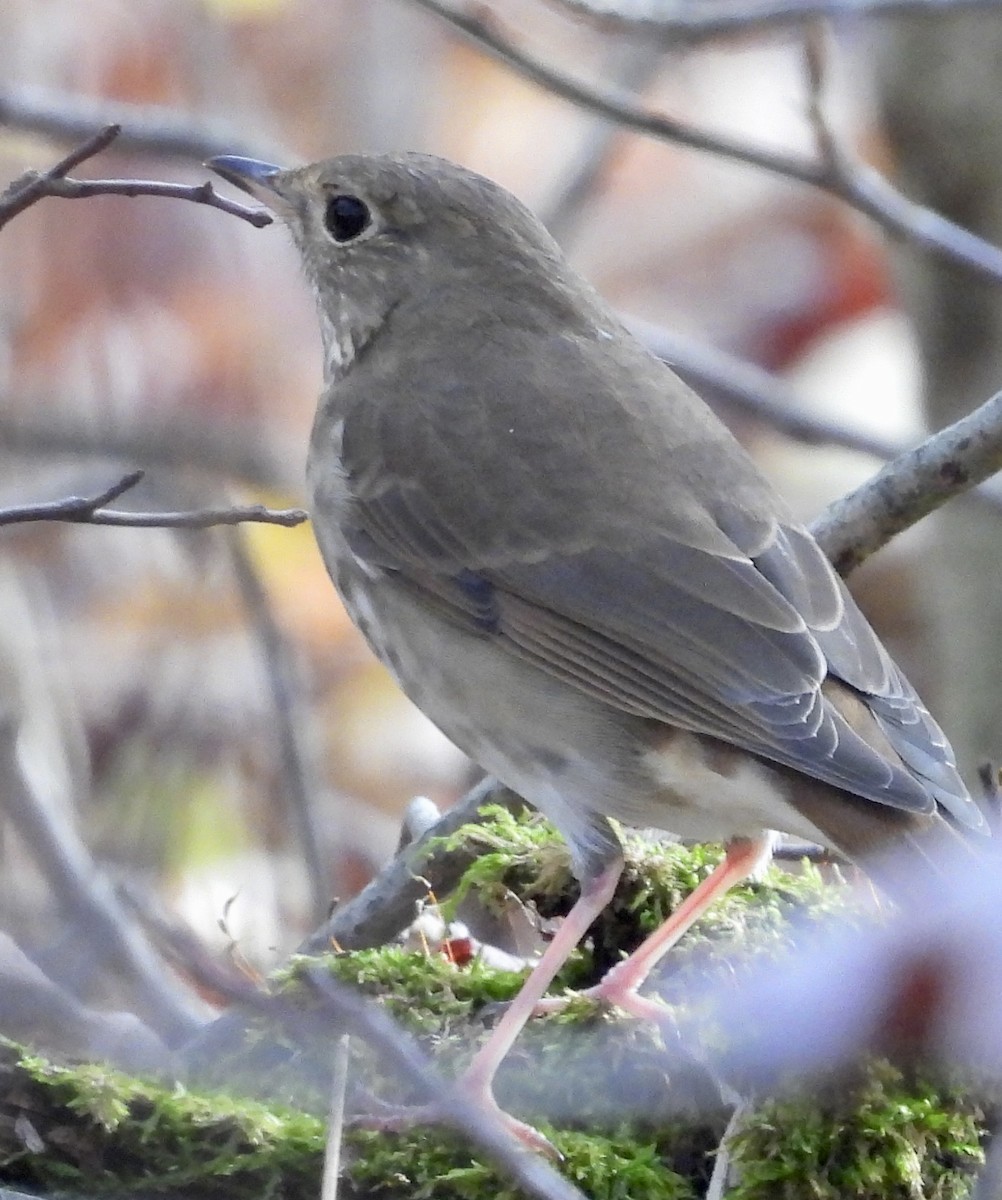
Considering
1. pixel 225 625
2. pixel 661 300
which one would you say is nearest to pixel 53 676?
pixel 225 625

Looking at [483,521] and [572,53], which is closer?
[483,521]

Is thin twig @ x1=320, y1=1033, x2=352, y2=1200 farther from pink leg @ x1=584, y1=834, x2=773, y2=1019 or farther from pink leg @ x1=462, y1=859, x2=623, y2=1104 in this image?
Result: pink leg @ x1=584, y1=834, x2=773, y2=1019

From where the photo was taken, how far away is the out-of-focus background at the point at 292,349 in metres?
4.80

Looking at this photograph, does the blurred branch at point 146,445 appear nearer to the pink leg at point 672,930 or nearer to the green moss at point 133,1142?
the pink leg at point 672,930

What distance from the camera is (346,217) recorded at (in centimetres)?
367

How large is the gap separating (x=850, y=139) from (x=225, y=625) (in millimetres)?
3643

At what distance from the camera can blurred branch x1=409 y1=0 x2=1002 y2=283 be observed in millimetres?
3518

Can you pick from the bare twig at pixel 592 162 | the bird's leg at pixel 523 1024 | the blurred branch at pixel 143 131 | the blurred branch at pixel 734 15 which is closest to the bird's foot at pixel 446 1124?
the bird's leg at pixel 523 1024

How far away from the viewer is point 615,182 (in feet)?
29.8

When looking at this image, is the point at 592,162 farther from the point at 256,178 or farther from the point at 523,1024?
the point at 523,1024

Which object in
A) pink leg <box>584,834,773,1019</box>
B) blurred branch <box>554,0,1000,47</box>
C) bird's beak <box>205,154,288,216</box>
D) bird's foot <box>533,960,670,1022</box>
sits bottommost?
bird's foot <box>533,960,670,1022</box>

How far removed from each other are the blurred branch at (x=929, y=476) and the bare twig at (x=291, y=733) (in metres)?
1.77

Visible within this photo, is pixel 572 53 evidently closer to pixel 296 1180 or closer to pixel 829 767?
pixel 829 767

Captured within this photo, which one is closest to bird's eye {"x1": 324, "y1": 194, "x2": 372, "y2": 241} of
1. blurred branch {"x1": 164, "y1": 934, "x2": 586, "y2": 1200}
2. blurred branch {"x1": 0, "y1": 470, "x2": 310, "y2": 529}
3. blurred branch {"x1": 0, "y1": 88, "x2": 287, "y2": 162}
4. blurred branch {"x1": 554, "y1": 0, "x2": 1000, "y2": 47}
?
blurred branch {"x1": 554, "y1": 0, "x2": 1000, "y2": 47}
